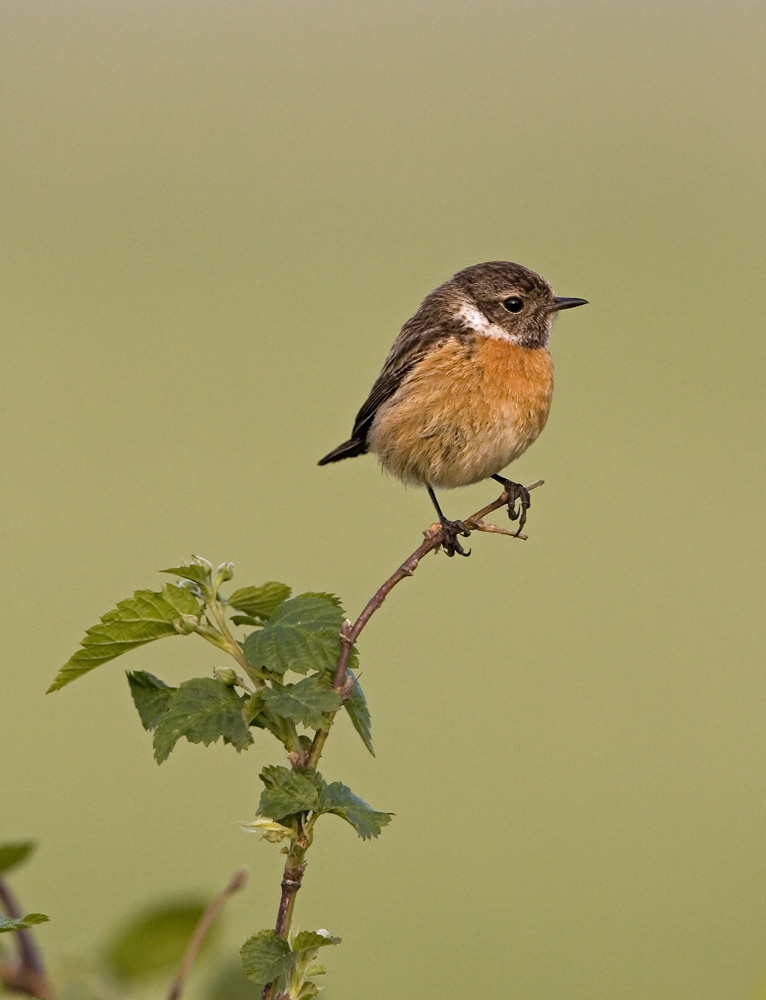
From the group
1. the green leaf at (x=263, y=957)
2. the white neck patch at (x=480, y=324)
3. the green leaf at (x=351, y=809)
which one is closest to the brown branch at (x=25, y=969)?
the green leaf at (x=263, y=957)

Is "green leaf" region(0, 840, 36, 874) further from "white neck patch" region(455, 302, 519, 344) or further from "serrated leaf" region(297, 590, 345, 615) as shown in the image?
"white neck patch" region(455, 302, 519, 344)

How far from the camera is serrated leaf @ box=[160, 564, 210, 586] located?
1.63 metres

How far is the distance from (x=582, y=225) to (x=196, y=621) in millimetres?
22770

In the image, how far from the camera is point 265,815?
1.43 m

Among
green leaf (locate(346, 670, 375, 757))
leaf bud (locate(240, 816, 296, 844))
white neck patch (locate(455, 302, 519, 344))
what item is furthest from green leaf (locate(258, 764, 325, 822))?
white neck patch (locate(455, 302, 519, 344))

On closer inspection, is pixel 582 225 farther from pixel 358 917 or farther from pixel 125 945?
pixel 125 945

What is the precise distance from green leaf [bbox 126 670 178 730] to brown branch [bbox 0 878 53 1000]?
13.3 inches

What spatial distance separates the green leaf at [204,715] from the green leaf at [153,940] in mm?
179

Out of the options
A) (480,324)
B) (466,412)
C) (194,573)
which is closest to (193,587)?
(194,573)

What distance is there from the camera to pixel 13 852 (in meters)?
1.42

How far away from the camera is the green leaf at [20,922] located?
121 cm

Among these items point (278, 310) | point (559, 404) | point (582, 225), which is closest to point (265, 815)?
point (559, 404)

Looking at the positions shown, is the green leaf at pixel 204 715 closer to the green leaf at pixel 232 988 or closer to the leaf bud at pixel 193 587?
the leaf bud at pixel 193 587

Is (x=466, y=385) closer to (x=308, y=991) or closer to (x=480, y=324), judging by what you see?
(x=480, y=324)
